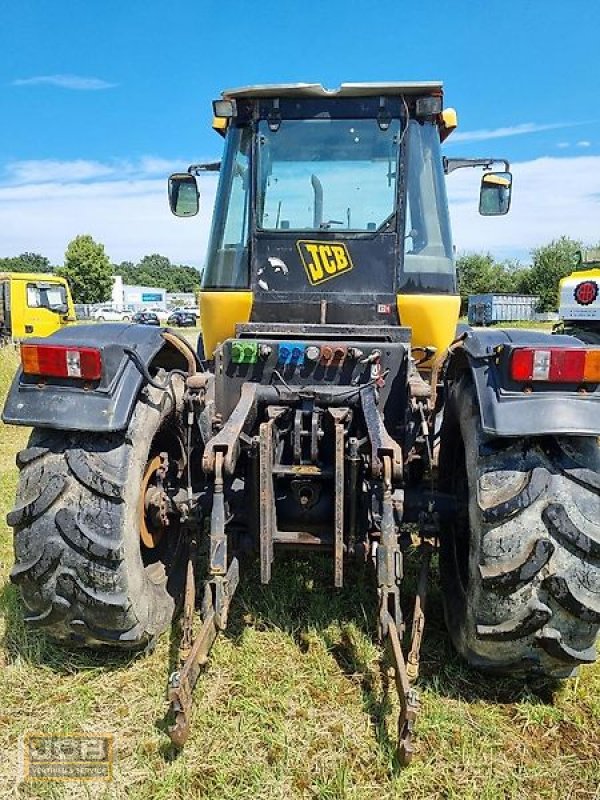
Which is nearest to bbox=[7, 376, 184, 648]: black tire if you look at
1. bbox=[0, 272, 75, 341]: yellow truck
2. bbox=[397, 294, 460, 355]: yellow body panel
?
bbox=[397, 294, 460, 355]: yellow body panel

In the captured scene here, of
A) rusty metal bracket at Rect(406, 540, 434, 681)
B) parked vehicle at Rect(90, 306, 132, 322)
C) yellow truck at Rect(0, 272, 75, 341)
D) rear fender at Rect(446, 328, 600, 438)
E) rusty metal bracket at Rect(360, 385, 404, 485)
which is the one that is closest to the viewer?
rear fender at Rect(446, 328, 600, 438)

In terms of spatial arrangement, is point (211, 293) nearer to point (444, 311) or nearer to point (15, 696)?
point (444, 311)

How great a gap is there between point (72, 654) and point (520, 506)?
213cm

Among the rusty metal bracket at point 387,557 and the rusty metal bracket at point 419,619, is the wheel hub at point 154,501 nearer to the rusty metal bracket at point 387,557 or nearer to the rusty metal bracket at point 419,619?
the rusty metal bracket at point 387,557

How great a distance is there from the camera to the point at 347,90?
12.0ft

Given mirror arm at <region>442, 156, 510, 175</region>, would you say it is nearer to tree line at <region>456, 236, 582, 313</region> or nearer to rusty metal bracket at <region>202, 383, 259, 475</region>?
rusty metal bracket at <region>202, 383, 259, 475</region>

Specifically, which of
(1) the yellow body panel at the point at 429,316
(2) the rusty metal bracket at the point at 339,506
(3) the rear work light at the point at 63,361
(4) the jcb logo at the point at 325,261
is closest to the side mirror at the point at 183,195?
(4) the jcb logo at the point at 325,261

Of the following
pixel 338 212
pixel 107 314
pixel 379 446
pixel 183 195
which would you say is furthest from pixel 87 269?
pixel 379 446

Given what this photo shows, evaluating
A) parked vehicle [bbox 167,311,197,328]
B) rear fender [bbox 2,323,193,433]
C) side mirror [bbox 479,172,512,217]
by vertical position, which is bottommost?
parked vehicle [bbox 167,311,197,328]

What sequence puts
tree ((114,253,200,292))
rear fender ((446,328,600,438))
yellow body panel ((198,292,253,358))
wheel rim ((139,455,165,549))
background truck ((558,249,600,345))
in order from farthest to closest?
tree ((114,253,200,292)) → background truck ((558,249,600,345)) → yellow body panel ((198,292,253,358)) → wheel rim ((139,455,165,549)) → rear fender ((446,328,600,438))

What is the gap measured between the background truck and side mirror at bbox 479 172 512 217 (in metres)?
5.64

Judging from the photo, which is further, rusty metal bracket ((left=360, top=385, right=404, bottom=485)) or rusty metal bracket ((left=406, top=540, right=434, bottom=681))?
rusty metal bracket ((left=406, top=540, right=434, bottom=681))

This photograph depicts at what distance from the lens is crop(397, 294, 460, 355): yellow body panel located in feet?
12.0

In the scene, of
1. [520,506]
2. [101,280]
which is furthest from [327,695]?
[101,280]
